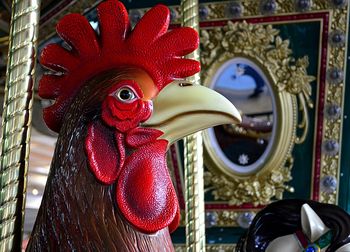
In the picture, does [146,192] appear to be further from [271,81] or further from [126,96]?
[271,81]

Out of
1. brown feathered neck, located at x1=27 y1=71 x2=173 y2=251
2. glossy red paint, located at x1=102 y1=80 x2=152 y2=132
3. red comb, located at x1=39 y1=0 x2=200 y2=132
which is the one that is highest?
red comb, located at x1=39 y1=0 x2=200 y2=132

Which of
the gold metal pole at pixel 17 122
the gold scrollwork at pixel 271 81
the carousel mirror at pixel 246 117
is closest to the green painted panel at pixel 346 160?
the gold scrollwork at pixel 271 81

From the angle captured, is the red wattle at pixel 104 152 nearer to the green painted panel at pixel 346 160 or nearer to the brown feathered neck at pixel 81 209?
the brown feathered neck at pixel 81 209

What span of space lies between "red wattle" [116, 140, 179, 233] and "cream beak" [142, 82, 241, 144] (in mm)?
29

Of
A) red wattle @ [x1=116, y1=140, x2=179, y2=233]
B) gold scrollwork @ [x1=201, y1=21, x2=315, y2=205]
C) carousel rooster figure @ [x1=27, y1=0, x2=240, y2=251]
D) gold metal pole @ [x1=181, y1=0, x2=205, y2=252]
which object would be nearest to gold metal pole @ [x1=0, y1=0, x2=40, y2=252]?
carousel rooster figure @ [x1=27, y1=0, x2=240, y2=251]

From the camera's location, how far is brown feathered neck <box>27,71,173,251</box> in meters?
0.73

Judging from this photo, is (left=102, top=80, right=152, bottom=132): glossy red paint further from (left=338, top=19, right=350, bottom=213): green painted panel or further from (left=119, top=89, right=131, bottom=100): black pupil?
(left=338, top=19, right=350, bottom=213): green painted panel

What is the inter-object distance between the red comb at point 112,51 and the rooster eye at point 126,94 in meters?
0.05

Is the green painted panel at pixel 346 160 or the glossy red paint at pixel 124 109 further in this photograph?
the green painted panel at pixel 346 160

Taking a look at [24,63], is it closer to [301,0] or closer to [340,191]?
[301,0]

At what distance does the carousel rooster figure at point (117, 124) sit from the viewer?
74 cm

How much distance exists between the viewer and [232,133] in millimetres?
2436

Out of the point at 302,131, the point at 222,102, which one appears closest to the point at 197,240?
the point at 222,102

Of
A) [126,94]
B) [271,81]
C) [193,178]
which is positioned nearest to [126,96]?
[126,94]
